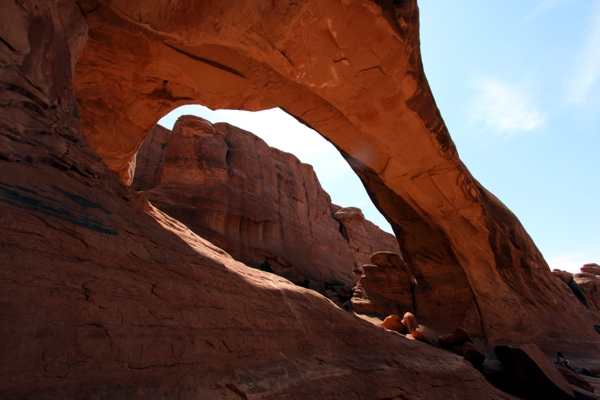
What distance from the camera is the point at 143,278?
2395 mm

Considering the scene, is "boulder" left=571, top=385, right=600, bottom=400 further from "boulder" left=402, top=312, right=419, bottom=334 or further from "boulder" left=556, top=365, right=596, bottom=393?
"boulder" left=402, top=312, right=419, bottom=334

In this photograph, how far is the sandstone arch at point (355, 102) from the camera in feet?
17.6

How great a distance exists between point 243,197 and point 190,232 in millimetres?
12925

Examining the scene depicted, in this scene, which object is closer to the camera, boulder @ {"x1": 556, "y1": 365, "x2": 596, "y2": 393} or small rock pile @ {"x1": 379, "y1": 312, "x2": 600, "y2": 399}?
small rock pile @ {"x1": 379, "y1": 312, "x2": 600, "y2": 399}

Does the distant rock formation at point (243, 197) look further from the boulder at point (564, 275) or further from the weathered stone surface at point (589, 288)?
the weathered stone surface at point (589, 288)

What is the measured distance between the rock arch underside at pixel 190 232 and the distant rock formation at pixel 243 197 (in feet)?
20.6

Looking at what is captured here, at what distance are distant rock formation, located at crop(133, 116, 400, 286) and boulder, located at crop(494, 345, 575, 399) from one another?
37.5ft

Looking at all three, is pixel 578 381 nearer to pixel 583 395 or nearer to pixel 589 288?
pixel 583 395

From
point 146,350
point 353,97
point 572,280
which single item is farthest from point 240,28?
point 572,280

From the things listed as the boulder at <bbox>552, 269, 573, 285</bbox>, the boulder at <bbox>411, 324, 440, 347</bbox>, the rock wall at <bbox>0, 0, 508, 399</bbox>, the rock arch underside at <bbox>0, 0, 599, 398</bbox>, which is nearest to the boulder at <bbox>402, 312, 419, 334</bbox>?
the boulder at <bbox>411, 324, 440, 347</bbox>

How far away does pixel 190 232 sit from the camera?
4.57 m

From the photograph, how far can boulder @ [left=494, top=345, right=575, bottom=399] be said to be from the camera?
4340 mm

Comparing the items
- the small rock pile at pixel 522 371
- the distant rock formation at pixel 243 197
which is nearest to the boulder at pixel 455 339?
the small rock pile at pixel 522 371

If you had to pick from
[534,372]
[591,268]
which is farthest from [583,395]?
[591,268]
